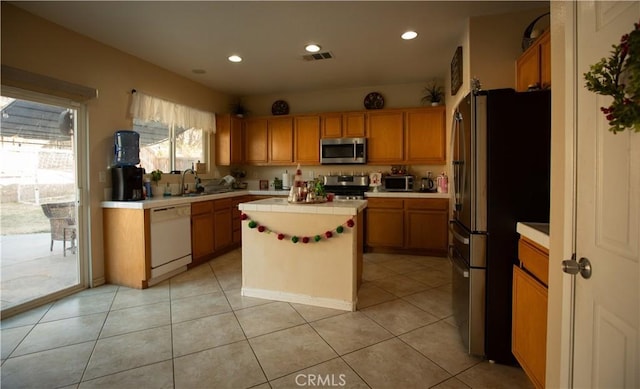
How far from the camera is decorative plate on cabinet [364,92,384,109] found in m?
4.99

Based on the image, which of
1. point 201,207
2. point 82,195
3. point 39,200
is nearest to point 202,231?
point 201,207

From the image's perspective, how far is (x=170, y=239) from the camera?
3471 mm

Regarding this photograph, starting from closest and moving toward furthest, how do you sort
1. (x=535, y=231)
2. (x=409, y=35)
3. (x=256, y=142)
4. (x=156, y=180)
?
1. (x=535, y=231)
2. (x=409, y=35)
3. (x=156, y=180)
4. (x=256, y=142)

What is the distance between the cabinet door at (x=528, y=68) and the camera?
2152 mm

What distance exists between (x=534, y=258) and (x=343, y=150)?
3612 mm

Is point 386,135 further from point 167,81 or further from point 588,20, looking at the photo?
point 588,20

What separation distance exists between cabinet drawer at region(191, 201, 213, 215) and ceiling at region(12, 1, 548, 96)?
1817mm

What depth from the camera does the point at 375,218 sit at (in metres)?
4.52

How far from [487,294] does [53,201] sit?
3.84 meters

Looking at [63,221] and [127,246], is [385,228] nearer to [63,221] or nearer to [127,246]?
[127,246]

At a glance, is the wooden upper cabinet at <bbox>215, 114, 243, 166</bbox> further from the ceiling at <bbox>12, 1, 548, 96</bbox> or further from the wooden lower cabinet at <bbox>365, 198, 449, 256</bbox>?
the wooden lower cabinet at <bbox>365, 198, 449, 256</bbox>

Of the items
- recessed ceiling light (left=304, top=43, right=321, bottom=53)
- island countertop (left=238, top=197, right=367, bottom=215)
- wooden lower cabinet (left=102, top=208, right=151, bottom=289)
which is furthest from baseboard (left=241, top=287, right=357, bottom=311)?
A: recessed ceiling light (left=304, top=43, right=321, bottom=53)

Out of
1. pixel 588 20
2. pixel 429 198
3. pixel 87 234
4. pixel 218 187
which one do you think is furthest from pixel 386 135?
pixel 87 234

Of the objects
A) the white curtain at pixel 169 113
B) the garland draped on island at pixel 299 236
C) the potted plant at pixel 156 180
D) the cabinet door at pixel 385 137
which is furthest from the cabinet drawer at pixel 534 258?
the white curtain at pixel 169 113
